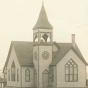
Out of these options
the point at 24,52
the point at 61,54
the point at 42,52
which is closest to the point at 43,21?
the point at 42,52

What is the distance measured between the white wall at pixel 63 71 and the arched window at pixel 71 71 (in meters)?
0.45

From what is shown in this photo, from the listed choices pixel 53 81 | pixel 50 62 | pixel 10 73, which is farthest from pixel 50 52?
pixel 10 73

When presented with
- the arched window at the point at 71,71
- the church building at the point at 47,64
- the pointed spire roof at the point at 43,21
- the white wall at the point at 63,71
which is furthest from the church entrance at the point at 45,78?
the pointed spire roof at the point at 43,21

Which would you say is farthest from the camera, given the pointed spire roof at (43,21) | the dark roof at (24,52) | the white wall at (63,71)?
the dark roof at (24,52)

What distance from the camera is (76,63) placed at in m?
47.9

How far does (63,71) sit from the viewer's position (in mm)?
46875

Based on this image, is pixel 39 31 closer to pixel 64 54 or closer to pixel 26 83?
pixel 64 54

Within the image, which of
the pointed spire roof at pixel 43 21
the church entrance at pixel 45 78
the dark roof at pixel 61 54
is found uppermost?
the pointed spire roof at pixel 43 21

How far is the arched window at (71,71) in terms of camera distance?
47.3m

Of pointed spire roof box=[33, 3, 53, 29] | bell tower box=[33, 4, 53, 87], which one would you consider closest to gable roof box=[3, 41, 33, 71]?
bell tower box=[33, 4, 53, 87]

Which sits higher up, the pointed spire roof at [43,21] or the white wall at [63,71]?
the pointed spire roof at [43,21]

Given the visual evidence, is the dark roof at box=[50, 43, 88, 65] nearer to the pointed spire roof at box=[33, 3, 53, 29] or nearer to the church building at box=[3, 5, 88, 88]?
the church building at box=[3, 5, 88, 88]

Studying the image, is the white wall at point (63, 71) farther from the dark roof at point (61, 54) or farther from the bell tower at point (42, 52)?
the bell tower at point (42, 52)

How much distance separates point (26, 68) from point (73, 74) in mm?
7536
